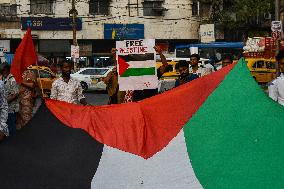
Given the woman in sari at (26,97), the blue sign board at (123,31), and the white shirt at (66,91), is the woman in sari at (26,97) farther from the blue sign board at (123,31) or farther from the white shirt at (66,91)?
the blue sign board at (123,31)

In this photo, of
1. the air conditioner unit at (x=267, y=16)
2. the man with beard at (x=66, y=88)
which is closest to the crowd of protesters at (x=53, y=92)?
the man with beard at (x=66, y=88)

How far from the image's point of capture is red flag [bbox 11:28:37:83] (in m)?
8.48

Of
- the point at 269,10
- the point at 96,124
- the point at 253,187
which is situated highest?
the point at 269,10

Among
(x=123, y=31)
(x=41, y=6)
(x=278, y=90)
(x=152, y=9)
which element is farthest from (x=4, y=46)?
(x=278, y=90)

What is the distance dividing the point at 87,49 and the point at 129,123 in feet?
128

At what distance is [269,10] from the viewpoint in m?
42.3

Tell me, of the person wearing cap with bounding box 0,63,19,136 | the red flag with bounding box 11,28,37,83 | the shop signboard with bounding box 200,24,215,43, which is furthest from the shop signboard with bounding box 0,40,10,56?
the red flag with bounding box 11,28,37,83

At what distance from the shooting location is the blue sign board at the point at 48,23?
1656 inches

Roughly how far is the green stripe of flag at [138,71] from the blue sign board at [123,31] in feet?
113

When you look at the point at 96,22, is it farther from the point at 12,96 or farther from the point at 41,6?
the point at 12,96

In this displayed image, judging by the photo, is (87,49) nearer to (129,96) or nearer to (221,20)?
(221,20)

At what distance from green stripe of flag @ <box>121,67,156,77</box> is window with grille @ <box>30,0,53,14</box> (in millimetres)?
34780

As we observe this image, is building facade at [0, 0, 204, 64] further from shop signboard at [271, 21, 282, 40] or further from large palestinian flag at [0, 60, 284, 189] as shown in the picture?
large palestinian flag at [0, 60, 284, 189]

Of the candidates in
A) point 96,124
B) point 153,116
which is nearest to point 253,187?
point 153,116
